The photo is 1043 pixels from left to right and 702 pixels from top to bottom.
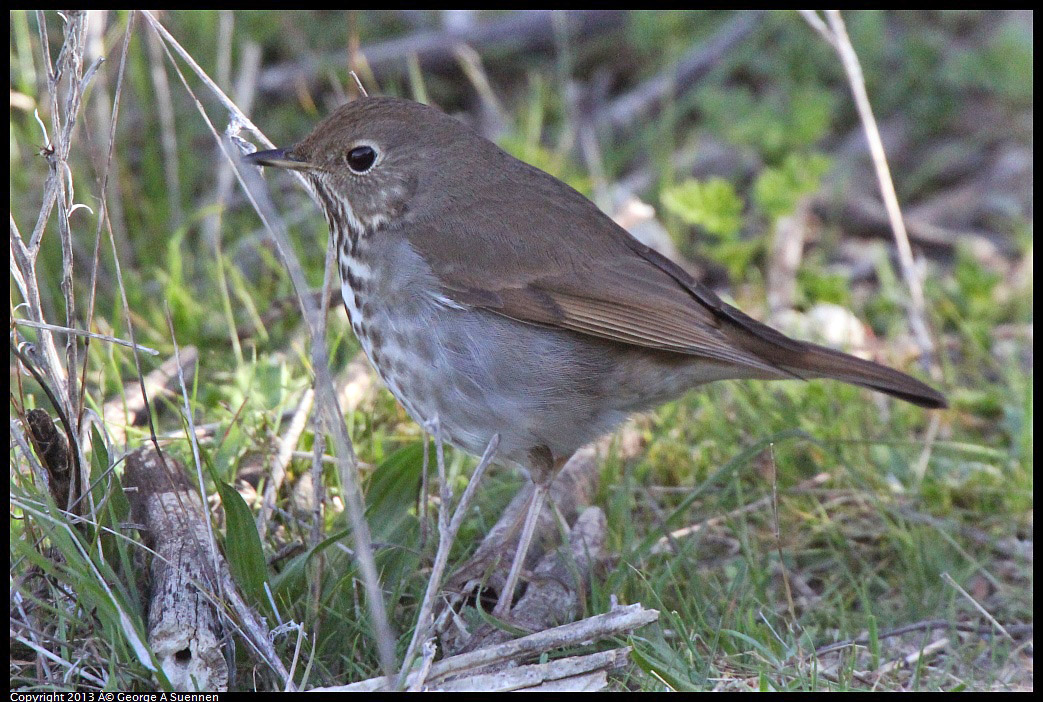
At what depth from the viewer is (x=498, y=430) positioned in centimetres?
323

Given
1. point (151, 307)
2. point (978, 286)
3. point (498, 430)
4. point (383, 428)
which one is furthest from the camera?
point (978, 286)

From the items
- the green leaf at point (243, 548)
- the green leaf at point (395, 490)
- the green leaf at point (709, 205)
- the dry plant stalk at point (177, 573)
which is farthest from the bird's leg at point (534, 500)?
the green leaf at point (709, 205)

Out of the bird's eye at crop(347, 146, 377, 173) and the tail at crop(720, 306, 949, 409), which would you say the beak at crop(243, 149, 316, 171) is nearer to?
the bird's eye at crop(347, 146, 377, 173)

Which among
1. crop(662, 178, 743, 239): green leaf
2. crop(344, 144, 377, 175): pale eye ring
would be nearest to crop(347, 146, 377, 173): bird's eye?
crop(344, 144, 377, 175): pale eye ring

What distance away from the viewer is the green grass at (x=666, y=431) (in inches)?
114

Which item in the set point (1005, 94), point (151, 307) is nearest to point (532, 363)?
point (151, 307)

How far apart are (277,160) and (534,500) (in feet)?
4.00

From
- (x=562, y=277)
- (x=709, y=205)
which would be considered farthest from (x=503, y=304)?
(x=709, y=205)

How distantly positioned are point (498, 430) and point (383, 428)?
2.65 ft

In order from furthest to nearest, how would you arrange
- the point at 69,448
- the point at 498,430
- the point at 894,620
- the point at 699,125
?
the point at 699,125 < the point at 894,620 < the point at 498,430 < the point at 69,448

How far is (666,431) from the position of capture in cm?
411

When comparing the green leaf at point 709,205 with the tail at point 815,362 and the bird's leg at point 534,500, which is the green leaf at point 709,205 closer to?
the tail at point 815,362

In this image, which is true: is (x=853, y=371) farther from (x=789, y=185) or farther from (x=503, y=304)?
(x=789, y=185)
